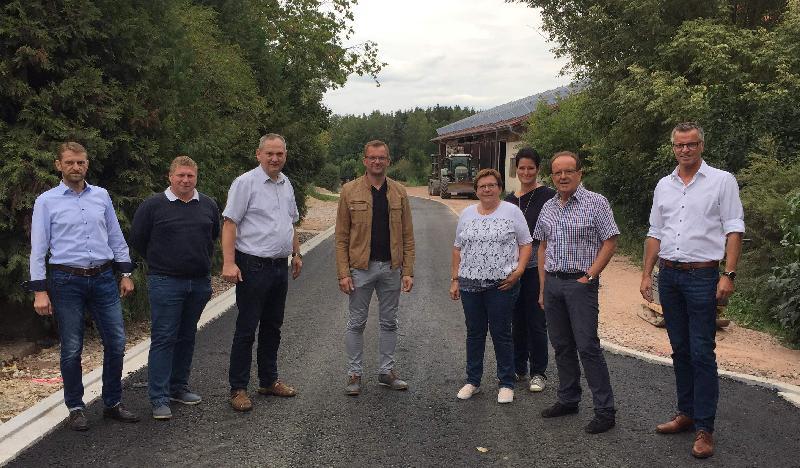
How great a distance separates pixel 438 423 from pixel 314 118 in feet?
60.4

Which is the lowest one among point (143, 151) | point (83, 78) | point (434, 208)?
point (434, 208)

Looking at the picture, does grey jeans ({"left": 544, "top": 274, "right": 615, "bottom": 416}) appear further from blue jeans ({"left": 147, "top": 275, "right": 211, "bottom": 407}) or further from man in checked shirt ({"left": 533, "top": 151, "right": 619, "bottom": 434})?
blue jeans ({"left": 147, "top": 275, "right": 211, "bottom": 407})

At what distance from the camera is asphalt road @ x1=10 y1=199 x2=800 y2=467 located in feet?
13.8

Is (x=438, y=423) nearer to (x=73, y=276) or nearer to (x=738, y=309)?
(x=73, y=276)

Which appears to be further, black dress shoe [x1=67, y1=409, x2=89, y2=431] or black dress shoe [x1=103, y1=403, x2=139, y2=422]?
black dress shoe [x1=103, y1=403, x2=139, y2=422]

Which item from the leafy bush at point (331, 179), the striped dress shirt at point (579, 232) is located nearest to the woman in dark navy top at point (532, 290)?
the striped dress shirt at point (579, 232)

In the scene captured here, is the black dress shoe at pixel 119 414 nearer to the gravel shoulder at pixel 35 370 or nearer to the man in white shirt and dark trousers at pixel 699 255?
the gravel shoulder at pixel 35 370

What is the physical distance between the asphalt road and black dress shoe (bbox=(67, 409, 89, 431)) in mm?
Answer: 49

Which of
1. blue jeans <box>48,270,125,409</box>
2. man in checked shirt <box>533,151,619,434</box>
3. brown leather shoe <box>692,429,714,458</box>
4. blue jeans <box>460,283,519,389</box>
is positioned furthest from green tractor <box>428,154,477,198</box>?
brown leather shoe <box>692,429,714,458</box>

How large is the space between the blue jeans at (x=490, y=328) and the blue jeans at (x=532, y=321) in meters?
0.25

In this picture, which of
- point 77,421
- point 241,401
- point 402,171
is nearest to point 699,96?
point 241,401

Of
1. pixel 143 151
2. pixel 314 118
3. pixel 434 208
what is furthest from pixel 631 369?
pixel 434 208

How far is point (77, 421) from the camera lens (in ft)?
15.3

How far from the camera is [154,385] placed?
4977 millimetres
